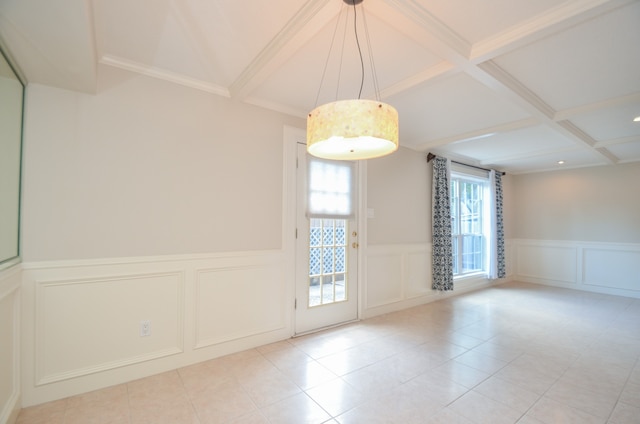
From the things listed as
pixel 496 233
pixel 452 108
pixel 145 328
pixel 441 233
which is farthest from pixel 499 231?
pixel 145 328

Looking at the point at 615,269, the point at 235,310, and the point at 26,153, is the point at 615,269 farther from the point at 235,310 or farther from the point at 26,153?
the point at 26,153

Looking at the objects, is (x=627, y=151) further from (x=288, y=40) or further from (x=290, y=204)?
(x=288, y=40)

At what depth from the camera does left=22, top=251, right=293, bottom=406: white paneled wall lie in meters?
1.95

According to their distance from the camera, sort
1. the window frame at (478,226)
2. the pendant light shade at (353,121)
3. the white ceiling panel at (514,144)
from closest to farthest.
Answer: the pendant light shade at (353,121)
the white ceiling panel at (514,144)
the window frame at (478,226)

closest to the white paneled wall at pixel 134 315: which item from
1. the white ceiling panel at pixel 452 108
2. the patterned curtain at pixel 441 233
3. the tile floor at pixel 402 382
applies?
the tile floor at pixel 402 382

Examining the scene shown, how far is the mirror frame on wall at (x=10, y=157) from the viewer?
63.8 inches

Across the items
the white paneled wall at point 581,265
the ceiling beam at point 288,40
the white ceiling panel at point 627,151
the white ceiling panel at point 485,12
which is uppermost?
the white ceiling panel at point 485,12

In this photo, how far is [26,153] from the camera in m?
1.90

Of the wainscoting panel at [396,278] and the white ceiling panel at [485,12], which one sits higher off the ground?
the white ceiling panel at [485,12]

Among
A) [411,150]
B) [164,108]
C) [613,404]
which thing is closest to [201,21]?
[164,108]

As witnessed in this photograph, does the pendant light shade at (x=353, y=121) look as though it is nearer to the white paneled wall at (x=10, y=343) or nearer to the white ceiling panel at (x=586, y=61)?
the white ceiling panel at (x=586, y=61)

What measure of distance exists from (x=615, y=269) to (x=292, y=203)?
238 inches

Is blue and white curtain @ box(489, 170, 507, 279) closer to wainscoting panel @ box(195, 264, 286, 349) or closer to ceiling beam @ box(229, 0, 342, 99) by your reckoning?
Result: wainscoting panel @ box(195, 264, 286, 349)

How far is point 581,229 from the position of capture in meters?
5.57
